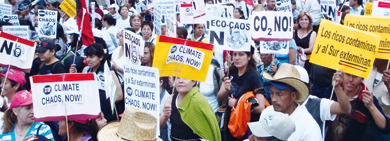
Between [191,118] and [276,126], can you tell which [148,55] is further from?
[276,126]

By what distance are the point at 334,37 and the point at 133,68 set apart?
7.62 ft

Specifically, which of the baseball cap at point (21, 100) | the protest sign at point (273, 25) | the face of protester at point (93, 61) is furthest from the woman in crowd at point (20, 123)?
the protest sign at point (273, 25)

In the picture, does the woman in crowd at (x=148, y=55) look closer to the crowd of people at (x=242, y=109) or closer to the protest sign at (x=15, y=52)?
the crowd of people at (x=242, y=109)

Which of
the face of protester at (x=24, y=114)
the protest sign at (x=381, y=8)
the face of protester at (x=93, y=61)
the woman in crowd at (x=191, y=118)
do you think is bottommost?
the woman in crowd at (x=191, y=118)

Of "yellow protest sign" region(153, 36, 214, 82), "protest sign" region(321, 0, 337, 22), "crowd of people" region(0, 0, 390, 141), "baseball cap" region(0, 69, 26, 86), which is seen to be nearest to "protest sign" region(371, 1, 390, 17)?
"crowd of people" region(0, 0, 390, 141)

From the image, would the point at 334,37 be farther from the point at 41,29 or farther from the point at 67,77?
the point at 41,29

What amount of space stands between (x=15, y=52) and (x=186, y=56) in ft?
9.43

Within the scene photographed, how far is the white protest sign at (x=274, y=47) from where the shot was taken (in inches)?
292

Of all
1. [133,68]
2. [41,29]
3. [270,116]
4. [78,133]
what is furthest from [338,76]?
[41,29]

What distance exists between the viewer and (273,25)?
7336 mm

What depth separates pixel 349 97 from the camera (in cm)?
512

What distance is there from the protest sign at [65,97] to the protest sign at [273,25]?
3.25 m

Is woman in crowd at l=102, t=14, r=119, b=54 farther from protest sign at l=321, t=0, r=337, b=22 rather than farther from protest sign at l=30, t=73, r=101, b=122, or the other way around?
protest sign at l=30, t=73, r=101, b=122

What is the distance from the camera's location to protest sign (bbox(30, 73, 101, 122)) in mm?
4859
